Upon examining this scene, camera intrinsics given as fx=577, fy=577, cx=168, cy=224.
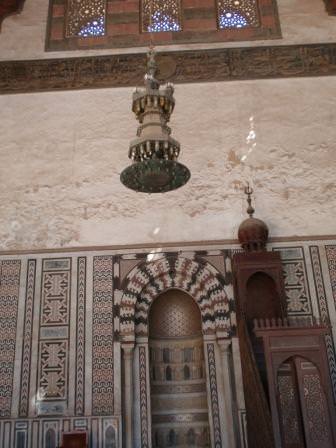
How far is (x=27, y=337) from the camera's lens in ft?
19.6

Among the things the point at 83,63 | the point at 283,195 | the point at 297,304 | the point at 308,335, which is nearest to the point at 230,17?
the point at 83,63

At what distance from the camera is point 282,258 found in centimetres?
625

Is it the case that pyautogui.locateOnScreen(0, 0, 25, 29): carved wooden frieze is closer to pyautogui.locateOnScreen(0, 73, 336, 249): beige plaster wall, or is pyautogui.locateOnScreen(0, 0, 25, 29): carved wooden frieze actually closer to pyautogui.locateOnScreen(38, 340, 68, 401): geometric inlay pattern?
pyautogui.locateOnScreen(0, 73, 336, 249): beige plaster wall

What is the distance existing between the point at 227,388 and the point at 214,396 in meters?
0.16

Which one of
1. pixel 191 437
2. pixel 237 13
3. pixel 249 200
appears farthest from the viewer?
pixel 237 13

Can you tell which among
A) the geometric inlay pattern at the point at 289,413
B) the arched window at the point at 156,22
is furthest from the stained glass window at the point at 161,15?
the geometric inlay pattern at the point at 289,413

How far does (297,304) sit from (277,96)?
2.63 meters

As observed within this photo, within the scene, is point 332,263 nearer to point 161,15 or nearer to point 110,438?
point 110,438

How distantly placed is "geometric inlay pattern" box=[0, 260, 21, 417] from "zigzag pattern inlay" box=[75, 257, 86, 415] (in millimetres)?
658

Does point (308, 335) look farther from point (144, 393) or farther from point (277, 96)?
point (277, 96)

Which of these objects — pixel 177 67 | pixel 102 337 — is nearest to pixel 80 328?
pixel 102 337

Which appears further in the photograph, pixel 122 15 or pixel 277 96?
pixel 122 15

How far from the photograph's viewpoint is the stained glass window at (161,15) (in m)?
7.65

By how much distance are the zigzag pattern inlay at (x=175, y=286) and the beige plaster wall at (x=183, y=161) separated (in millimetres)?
332
